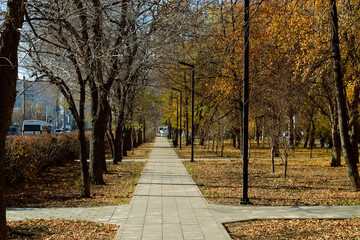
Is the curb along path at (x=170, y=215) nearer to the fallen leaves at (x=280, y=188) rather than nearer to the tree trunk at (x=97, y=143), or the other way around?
the fallen leaves at (x=280, y=188)

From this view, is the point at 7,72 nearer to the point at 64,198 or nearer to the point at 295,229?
the point at 295,229

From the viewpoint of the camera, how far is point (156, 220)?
8.30m

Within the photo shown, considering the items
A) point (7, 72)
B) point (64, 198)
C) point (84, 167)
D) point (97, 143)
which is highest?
point (7, 72)

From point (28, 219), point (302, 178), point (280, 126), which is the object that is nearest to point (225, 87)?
→ point (280, 126)

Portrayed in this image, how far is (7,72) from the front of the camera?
5355 mm

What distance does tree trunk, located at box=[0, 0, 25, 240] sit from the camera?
17.3ft

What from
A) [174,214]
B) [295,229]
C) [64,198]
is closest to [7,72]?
[174,214]

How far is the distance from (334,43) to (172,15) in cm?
657

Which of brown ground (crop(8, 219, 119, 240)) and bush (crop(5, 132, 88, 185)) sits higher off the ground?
bush (crop(5, 132, 88, 185))

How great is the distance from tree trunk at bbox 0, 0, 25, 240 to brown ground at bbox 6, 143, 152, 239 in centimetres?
159

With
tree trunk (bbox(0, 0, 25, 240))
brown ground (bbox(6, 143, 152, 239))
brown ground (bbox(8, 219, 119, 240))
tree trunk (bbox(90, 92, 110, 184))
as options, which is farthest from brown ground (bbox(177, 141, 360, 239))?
tree trunk (bbox(0, 0, 25, 240))

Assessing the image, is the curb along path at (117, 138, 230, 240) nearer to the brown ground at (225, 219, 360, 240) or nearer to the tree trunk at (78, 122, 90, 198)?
the brown ground at (225, 219, 360, 240)

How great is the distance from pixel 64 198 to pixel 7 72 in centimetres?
682

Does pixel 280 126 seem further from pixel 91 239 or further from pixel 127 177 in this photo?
pixel 91 239
